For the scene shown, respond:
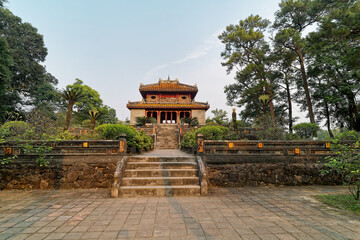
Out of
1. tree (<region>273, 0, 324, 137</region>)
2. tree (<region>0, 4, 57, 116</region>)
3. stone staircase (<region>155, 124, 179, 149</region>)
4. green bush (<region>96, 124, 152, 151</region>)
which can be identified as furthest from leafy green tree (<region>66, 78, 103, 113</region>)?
tree (<region>273, 0, 324, 137</region>)

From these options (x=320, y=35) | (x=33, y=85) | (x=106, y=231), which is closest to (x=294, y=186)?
(x=106, y=231)

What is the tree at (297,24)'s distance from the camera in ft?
54.9

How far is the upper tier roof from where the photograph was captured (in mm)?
29578

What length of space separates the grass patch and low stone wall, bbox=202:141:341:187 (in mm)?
1413

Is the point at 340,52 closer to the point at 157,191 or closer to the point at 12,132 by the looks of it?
the point at 157,191

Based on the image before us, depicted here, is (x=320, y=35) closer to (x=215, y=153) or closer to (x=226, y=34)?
(x=226, y=34)

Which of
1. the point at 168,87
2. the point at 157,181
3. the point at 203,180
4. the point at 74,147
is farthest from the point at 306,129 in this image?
the point at 168,87

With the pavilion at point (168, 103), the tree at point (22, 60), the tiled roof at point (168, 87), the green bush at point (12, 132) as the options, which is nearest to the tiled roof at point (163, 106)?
the pavilion at point (168, 103)

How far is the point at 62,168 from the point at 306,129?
17.5 m

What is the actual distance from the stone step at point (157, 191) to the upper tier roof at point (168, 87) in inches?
1017

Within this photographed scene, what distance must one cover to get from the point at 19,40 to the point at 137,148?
28454 millimetres

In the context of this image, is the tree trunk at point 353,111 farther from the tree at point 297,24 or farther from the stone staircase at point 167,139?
the stone staircase at point 167,139

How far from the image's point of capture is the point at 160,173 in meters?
5.44

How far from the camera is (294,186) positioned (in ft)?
19.0
